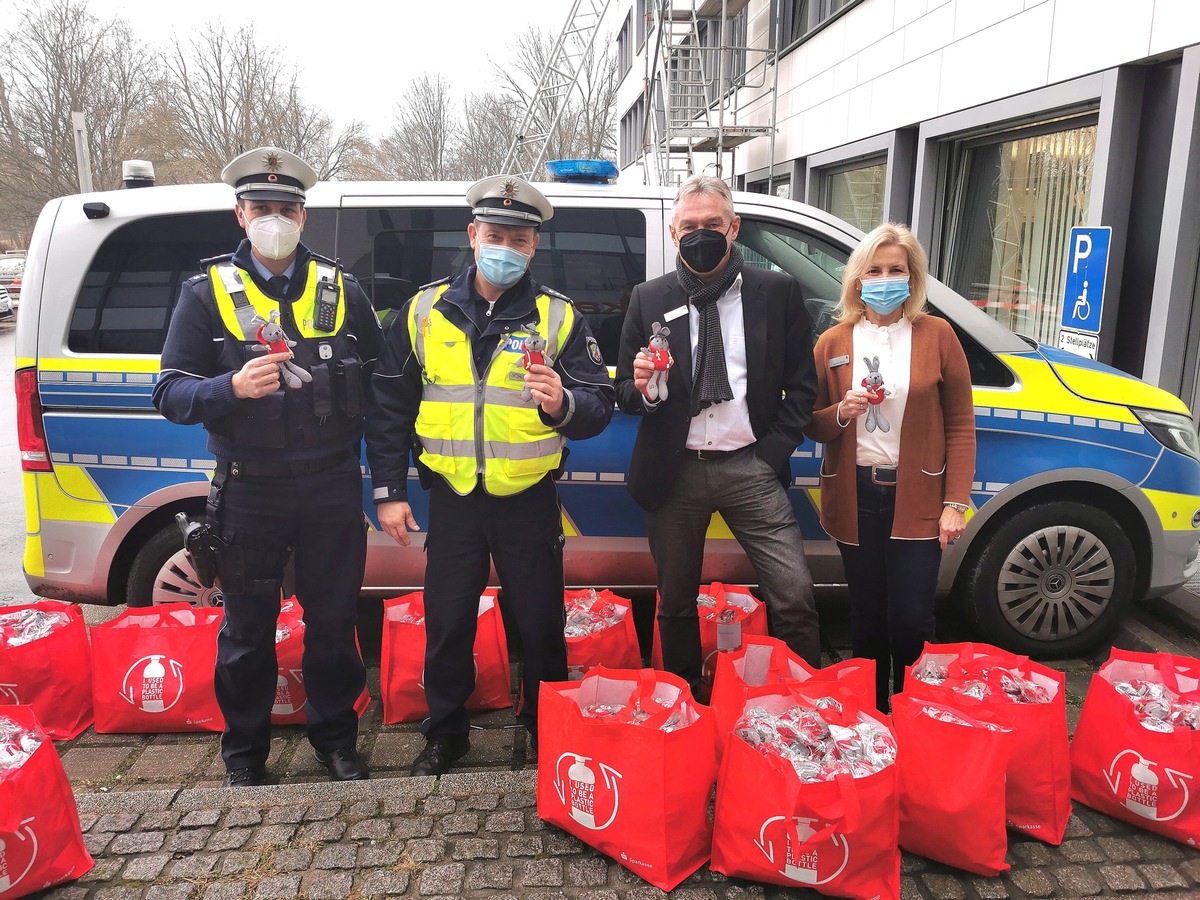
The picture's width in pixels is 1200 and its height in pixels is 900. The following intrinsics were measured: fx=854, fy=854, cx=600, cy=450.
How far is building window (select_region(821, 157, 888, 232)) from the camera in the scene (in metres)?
10.1

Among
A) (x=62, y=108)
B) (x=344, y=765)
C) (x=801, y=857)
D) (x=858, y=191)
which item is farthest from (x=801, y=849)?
(x=62, y=108)

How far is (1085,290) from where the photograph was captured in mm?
4980

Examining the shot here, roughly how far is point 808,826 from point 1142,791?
1070 mm

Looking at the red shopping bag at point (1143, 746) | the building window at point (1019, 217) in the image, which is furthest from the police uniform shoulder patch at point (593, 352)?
the building window at point (1019, 217)

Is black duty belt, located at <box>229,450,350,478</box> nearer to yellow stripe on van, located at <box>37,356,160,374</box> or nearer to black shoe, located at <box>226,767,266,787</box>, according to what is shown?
black shoe, located at <box>226,767,266,787</box>

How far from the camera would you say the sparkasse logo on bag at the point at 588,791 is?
229 cm

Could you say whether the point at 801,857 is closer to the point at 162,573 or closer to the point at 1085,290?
the point at 162,573

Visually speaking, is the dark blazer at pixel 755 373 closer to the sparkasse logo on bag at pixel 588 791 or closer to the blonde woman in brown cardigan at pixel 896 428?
the blonde woman in brown cardigan at pixel 896 428

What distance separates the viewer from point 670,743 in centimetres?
219

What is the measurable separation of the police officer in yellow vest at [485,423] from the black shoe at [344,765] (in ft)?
0.66

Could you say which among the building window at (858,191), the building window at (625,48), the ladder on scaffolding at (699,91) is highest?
the building window at (625,48)

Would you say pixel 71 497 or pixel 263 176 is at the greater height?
pixel 263 176

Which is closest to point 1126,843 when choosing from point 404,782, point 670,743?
point 670,743

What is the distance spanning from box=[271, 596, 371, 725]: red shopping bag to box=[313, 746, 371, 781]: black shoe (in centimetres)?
23
